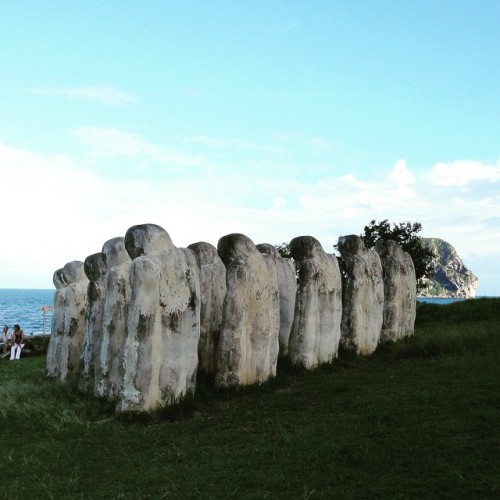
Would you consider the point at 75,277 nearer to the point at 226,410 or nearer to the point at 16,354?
the point at 226,410

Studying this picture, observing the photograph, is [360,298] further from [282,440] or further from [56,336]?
[282,440]

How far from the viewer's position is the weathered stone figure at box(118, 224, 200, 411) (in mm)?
12023

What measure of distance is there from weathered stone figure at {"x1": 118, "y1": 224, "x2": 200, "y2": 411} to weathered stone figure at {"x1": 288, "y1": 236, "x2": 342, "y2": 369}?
11.9ft

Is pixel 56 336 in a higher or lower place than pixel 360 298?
lower

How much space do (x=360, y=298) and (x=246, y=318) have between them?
18.2ft

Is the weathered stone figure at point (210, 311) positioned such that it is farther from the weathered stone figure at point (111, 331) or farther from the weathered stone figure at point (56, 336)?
the weathered stone figure at point (56, 336)

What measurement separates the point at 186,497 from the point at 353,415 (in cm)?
373

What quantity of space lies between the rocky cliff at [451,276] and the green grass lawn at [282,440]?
352 feet

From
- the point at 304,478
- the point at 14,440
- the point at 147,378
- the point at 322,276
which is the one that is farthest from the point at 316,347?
the point at 304,478

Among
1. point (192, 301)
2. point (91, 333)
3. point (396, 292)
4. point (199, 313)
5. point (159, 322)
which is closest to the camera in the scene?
point (159, 322)

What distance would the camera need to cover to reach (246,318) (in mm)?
14086

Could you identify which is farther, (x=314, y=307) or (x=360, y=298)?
(x=360, y=298)

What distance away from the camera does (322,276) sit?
1664 centimetres

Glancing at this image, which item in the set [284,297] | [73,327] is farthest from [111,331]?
A: [284,297]
